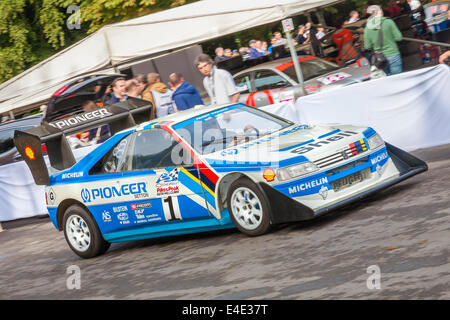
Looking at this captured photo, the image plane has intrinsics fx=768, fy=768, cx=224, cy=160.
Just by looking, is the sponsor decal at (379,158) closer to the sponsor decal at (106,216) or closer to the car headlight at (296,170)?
the car headlight at (296,170)

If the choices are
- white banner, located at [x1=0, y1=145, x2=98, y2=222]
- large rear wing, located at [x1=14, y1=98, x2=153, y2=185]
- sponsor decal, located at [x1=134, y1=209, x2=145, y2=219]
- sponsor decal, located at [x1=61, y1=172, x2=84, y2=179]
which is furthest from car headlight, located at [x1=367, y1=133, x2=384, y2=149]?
white banner, located at [x1=0, y1=145, x2=98, y2=222]

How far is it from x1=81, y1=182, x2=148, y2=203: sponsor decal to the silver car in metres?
7.79

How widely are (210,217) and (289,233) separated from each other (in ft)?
2.98

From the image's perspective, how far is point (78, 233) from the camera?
968 cm

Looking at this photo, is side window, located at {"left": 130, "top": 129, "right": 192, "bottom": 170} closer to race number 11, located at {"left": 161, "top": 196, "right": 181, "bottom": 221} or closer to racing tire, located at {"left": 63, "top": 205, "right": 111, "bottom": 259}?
race number 11, located at {"left": 161, "top": 196, "right": 181, "bottom": 221}

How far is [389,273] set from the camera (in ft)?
18.9

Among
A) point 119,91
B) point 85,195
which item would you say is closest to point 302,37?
point 119,91

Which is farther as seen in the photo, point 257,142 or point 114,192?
point 114,192

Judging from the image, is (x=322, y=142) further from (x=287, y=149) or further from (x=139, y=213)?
(x=139, y=213)

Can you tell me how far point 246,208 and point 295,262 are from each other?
1.32 metres

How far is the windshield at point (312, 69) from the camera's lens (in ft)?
56.9

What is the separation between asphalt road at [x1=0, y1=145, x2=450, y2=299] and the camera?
19.0 ft
